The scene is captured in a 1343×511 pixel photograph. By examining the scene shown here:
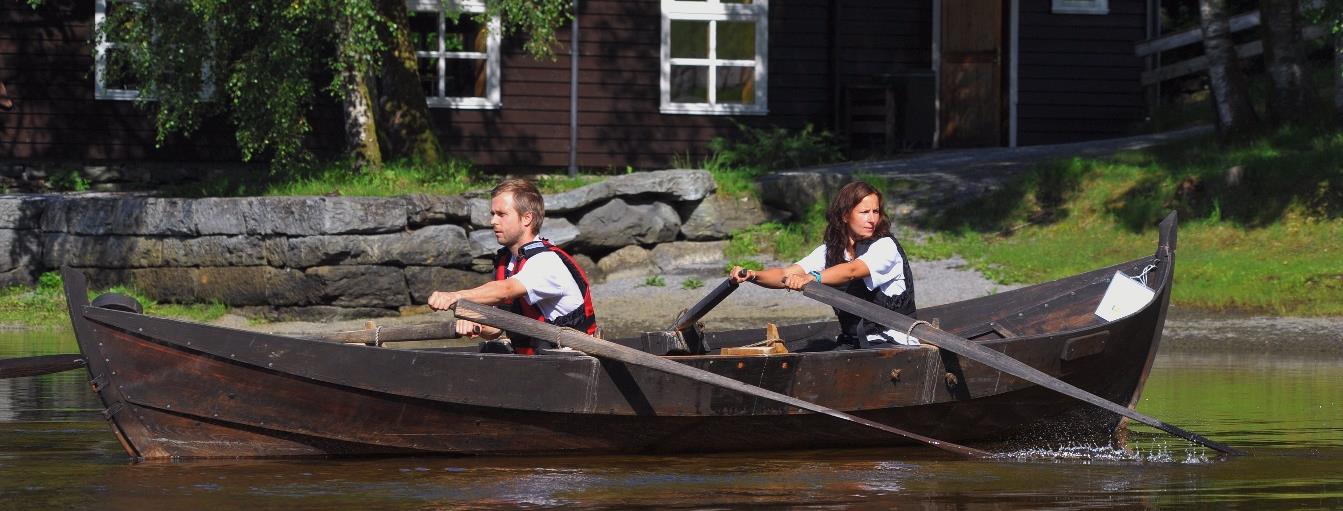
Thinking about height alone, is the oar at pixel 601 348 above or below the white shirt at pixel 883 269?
below

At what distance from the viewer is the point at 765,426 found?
8312mm

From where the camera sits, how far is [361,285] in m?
15.2

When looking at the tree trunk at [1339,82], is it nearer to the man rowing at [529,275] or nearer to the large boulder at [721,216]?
the large boulder at [721,216]

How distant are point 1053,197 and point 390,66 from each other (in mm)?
7121

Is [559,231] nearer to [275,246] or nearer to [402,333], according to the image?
[275,246]

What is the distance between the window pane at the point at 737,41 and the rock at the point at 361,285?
6.76 meters

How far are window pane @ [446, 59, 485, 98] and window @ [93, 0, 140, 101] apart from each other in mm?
3641

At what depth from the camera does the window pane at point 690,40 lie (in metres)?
20.4

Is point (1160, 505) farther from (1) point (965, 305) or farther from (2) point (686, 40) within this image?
(2) point (686, 40)

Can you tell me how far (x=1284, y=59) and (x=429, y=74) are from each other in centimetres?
968

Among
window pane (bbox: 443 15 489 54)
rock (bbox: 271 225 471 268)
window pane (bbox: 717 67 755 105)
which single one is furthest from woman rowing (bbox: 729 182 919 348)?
window pane (bbox: 717 67 755 105)

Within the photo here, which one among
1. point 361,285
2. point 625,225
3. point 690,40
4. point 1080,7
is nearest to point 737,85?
point 690,40

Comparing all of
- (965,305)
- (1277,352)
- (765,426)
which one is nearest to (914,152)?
(1277,352)

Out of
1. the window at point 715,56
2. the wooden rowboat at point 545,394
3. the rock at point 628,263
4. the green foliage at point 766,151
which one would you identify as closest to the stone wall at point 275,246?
the rock at point 628,263
